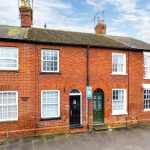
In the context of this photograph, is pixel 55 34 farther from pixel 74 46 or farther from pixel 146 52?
pixel 146 52

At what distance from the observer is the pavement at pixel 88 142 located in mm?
12906

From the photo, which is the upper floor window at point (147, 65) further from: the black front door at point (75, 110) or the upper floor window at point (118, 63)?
the black front door at point (75, 110)

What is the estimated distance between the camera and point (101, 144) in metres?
13.6

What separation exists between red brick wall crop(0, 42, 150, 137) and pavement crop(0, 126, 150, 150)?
1016 millimetres

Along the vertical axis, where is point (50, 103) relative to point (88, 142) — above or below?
above

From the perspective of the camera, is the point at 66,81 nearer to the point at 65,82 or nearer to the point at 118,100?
the point at 65,82

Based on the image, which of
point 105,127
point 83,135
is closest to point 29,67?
point 83,135

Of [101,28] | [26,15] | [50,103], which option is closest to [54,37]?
[26,15]

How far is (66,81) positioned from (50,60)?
1993 mm

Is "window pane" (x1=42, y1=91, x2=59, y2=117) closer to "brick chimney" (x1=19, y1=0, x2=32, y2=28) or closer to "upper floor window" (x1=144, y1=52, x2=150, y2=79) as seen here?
"brick chimney" (x1=19, y1=0, x2=32, y2=28)

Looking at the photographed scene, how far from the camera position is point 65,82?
52.9 ft

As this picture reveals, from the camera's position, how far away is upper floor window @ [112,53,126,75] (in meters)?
17.9

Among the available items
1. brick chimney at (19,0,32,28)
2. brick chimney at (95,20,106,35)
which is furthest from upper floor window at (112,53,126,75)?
brick chimney at (19,0,32,28)

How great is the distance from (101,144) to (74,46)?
24.3 feet
